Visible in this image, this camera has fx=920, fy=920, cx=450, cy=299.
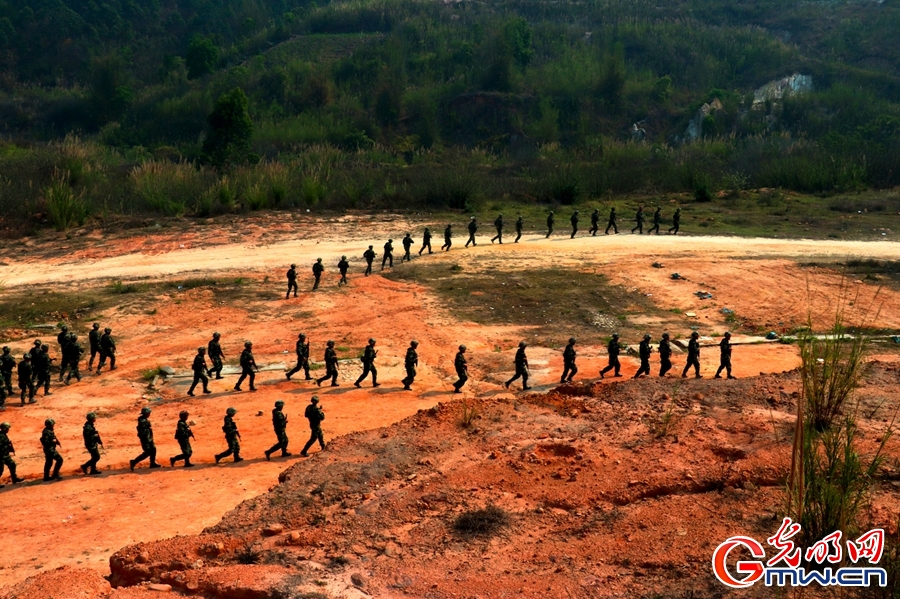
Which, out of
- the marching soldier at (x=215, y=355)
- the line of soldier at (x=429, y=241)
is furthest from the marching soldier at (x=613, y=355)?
the line of soldier at (x=429, y=241)

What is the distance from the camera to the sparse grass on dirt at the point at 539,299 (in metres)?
24.8

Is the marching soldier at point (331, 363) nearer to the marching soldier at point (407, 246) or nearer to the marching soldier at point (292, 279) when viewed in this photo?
the marching soldier at point (292, 279)

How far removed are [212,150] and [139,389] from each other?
25.9 metres

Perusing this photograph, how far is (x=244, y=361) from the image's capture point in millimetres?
20391

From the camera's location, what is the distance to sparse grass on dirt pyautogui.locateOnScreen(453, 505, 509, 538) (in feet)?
39.4

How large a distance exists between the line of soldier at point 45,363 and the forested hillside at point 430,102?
13631 millimetres

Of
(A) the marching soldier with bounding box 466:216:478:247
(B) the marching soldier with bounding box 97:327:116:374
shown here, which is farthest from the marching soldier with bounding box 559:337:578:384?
(A) the marching soldier with bounding box 466:216:478:247

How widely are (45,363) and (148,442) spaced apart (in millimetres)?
5703

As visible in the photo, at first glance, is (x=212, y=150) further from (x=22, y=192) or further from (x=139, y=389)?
(x=139, y=389)

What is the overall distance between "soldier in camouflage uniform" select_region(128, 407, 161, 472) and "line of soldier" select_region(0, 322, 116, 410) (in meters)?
5.28

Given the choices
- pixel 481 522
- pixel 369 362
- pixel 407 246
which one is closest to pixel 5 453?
pixel 369 362

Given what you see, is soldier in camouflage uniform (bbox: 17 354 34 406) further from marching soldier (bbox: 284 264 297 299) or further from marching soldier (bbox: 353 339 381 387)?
marching soldier (bbox: 284 264 297 299)

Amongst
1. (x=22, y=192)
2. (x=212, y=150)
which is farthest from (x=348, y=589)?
(x=212, y=150)
